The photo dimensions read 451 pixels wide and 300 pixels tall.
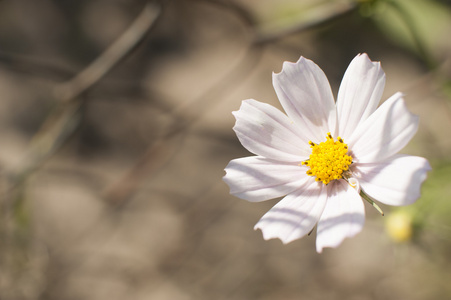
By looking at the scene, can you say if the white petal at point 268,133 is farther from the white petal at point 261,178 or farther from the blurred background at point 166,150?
the blurred background at point 166,150

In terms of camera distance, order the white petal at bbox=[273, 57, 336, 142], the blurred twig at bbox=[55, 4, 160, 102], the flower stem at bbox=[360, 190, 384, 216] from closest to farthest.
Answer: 1. the flower stem at bbox=[360, 190, 384, 216]
2. the white petal at bbox=[273, 57, 336, 142]
3. the blurred twig at bbox=[55, 4, 160, 102]

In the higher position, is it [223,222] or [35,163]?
[35,163]

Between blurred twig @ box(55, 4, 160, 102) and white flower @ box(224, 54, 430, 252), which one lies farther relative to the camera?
blurred twig @ box(55, 4, 160, 102)

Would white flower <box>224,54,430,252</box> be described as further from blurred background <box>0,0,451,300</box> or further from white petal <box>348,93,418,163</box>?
blurred background <box>0,0,451,300</box>

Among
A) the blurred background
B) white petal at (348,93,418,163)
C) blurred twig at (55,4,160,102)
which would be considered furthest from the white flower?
the blurred background

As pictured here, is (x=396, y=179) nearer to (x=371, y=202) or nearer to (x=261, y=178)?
(x=371, y=202)

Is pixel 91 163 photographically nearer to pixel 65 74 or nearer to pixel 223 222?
pixel 65 74

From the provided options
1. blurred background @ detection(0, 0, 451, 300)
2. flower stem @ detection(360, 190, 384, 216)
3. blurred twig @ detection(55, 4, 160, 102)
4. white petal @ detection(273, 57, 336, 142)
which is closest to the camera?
flower stem @ detection(360, 190, 384, 216)

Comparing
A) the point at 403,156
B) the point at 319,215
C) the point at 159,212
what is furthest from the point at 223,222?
the point at 403,156
